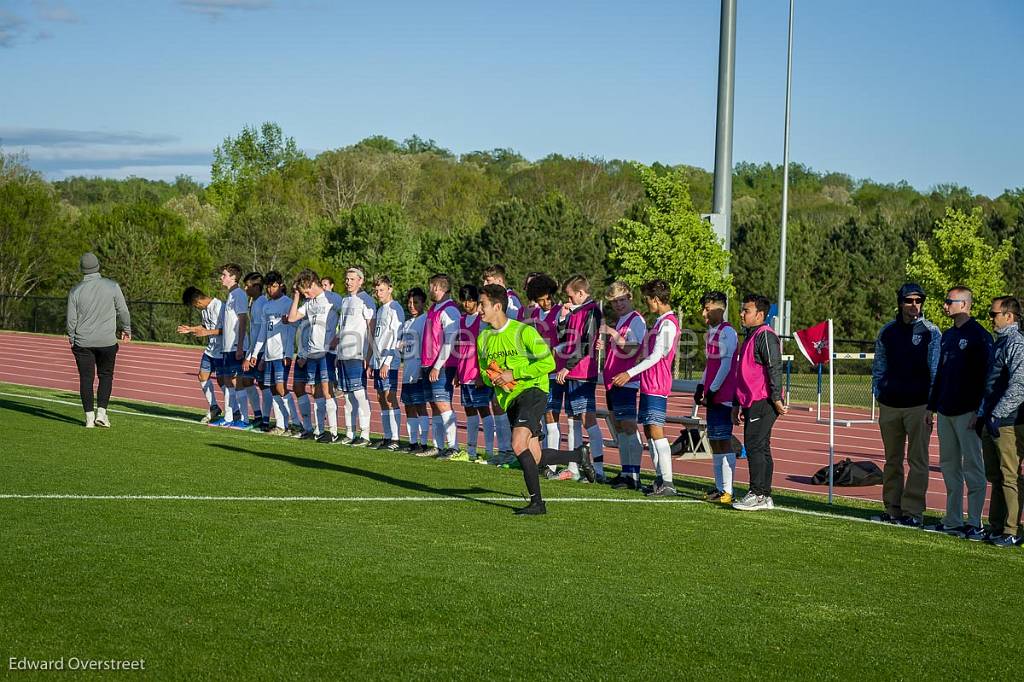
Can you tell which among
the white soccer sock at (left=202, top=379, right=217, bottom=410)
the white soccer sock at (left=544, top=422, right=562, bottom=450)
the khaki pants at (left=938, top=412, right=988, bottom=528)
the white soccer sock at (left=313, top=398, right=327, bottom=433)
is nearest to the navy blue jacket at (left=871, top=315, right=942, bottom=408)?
the khaki pants at (left=938, top=412, right=988, bottom=528)

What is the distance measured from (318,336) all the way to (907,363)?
7.46 meters

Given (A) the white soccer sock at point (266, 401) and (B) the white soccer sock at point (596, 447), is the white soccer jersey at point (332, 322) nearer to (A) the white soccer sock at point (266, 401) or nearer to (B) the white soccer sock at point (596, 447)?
(A) the white soccer sock at point (266, 401)

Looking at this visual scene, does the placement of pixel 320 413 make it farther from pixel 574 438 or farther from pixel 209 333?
pixel 574 438

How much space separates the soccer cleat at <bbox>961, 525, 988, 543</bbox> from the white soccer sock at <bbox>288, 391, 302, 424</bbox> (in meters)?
8.85

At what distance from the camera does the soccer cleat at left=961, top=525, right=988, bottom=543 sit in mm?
9602

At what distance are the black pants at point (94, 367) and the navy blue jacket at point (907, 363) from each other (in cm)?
923

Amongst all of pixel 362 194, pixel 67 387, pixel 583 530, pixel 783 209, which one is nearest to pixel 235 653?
pixel 583 530

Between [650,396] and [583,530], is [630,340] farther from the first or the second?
[583,530]

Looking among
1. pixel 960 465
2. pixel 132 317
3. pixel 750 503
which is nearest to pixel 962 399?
pixel 960 465

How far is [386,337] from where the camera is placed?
1424 cm

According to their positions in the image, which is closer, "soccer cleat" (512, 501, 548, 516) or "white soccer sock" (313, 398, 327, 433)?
"soccer cleat" (512, 501, 548, 516)

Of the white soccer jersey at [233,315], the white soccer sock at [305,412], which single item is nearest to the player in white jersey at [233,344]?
the white soccer jersey at [233,315]

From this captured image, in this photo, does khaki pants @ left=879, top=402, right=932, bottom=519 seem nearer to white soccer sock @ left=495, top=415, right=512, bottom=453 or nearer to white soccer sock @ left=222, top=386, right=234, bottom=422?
white soccer sock @ left=495, top=415, right=512, bottom=453

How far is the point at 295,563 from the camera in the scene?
7242mm
